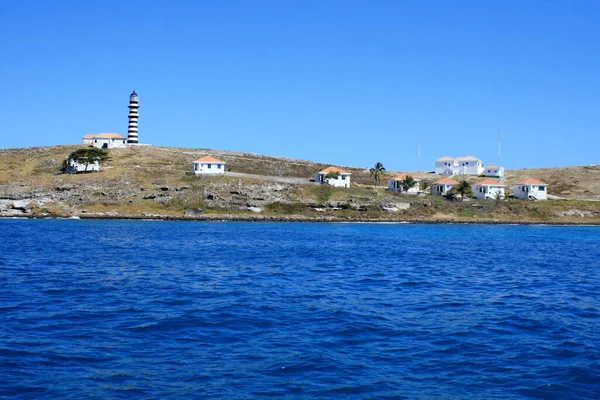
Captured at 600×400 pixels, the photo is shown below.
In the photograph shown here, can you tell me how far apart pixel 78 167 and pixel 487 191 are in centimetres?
7765

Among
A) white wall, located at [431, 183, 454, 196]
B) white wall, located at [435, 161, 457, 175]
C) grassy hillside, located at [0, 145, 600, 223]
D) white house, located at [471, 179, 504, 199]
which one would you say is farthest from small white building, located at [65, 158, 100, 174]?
white wall, located at [435, 161, 457, 175]

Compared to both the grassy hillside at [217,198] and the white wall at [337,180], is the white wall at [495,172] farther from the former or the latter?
the white wall at [337,180]

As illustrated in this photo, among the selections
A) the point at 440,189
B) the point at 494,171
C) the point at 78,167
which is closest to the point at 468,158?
the point at 494,171

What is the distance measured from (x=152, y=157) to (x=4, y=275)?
10124cm

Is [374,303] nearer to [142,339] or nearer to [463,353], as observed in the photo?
[463,353]

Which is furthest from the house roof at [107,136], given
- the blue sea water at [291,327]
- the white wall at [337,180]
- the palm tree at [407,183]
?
the blue sea water at [291,327]

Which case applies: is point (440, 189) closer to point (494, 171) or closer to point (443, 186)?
point (443, 186)

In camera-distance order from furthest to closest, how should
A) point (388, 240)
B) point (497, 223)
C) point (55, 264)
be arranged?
point (497, 223) < point (388, 240) < point (55, 264)

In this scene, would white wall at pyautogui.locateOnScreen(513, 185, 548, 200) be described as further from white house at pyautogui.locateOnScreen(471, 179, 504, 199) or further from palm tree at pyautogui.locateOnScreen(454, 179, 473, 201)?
palm tree at pyautogui.locateOnScreen(454, 179, 473, 201)

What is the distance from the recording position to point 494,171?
457 ft

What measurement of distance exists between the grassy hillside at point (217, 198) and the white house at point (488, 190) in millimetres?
5197

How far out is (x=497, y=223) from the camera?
3994 inches

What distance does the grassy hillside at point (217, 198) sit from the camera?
313ft

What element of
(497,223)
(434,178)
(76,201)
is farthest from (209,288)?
(434,178)
